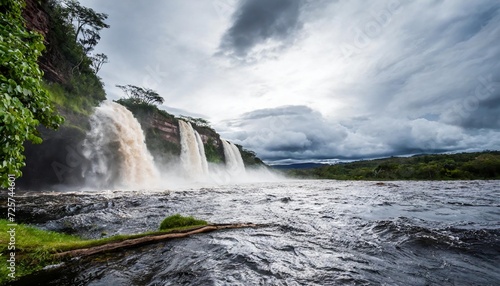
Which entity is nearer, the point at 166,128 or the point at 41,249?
the point at 41,249

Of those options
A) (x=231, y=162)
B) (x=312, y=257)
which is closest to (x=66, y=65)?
(x=312, y=257)

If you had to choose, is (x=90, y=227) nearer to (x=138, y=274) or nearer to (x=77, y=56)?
(x=138, y=274)

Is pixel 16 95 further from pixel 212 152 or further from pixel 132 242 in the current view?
pixel 212 152

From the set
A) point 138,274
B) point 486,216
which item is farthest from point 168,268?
point 486,216

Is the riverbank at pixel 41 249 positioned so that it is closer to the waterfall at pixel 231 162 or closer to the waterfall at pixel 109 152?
the waterfall at pixel 109 152

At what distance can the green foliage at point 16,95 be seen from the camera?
3.95 meters

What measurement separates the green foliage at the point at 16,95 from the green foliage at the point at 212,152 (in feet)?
242

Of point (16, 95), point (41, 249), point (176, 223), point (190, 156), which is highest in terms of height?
point (190, 156)

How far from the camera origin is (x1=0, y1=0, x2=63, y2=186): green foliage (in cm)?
395

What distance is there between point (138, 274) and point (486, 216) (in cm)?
1364

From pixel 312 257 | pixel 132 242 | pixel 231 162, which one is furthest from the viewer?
pixel 231 162

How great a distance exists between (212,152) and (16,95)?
Answer: 7727cm

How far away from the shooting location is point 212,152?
266 ft

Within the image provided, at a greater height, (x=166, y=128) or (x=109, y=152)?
(x=166, y=128)
